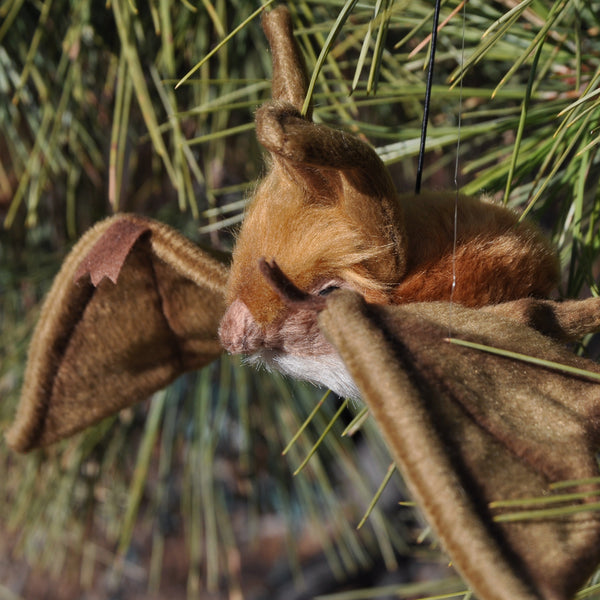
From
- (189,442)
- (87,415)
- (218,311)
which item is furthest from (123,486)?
(218,311)

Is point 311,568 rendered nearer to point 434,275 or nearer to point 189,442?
point 189,442

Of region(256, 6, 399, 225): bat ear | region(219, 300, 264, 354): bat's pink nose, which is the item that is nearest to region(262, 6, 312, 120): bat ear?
region(256, 6, 399, 225): bat ear

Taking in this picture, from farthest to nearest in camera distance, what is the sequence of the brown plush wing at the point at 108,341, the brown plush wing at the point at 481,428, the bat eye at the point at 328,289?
the brown plush wing at the point at 108,341 < the bat eye at the point at 328,289 < the brown plush wing at the point at 481,428

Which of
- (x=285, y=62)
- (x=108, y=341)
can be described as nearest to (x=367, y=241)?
(x=285, y=62)

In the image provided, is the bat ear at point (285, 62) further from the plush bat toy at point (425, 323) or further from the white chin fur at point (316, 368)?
the white chin fur at point (316, 368)

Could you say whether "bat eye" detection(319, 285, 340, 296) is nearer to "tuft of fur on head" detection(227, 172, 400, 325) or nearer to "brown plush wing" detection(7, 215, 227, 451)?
"tuft of fur on head" detection(227, 172, 400, 325)

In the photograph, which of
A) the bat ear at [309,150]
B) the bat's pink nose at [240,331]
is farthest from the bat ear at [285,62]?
the bat's pink nose at [240,331]
